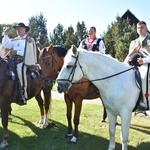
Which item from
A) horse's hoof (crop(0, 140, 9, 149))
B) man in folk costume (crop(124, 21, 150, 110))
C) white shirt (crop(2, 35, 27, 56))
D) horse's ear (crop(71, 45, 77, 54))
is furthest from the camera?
white shirt (crop(2, 35, 27, 56))

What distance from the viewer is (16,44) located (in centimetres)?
582

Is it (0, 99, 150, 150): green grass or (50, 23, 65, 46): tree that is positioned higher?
(50, 23, 65, 46): tree

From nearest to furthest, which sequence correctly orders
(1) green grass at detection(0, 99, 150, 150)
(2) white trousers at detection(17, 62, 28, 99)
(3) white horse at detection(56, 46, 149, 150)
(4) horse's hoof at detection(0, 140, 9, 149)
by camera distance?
(3) white horse at detection(56, 46, 149, 150)
(4) horse's hoof at detection(0, 140, 9, 149)
(1) green grass at detection(0, 99, 150, 150)
(2) white trousers at detection(17, 62, 28, 99)

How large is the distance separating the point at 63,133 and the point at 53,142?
2.26 feet

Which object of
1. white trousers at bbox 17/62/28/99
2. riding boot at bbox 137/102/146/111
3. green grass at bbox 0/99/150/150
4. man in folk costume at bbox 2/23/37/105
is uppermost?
man in folk costume at bbox 2/23/37/105

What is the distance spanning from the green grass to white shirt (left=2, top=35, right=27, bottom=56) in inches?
84.7

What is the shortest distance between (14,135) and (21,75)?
1.68 metres

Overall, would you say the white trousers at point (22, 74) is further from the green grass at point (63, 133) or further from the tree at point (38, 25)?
the tree at point (38, 25)

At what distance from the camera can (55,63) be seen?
19.1 ft

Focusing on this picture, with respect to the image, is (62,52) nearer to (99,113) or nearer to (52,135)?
(52,135)

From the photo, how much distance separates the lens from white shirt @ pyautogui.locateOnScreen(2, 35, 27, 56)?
571cm

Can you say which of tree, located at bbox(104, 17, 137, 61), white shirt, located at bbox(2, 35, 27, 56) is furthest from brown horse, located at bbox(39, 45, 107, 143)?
tree, located at bbox(104, 17, 137, 61)

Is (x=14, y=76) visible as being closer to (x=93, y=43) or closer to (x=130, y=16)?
(x=93, y=43)

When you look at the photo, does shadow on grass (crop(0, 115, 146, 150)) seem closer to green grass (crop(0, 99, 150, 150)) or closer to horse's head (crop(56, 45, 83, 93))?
green grass (crop(0, 99, 150, 150))
